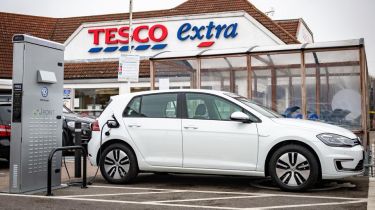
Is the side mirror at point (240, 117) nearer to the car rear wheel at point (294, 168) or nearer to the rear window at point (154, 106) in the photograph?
the car rear wheel at point (294, 168)

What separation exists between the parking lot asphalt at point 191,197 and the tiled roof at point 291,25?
16460mm

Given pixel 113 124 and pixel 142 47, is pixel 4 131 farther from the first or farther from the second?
pixel 142 47

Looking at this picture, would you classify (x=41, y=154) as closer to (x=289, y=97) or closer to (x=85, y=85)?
(x=289, y=97)

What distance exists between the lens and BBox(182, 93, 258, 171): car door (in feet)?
26.7

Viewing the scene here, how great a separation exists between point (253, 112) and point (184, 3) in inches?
845

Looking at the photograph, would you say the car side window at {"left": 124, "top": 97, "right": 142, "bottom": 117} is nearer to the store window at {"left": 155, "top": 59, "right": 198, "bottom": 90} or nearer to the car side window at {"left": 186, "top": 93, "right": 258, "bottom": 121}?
the car side window at {"left": 186, "top": 93, "right": 258, "bottom": 121}

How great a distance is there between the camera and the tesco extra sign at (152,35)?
74.9ft

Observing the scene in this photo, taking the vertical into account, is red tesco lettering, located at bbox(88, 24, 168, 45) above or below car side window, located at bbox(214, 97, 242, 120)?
above

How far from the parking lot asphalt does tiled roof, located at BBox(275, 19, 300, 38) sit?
16.5m

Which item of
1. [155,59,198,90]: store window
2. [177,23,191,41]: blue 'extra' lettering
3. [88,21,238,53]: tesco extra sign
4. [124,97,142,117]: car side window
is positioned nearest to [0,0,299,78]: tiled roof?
[88,21,238,53]: tesco extra sign

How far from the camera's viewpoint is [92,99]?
24719 millimetres

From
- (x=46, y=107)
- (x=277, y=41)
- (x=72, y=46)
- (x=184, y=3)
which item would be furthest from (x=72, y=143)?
(x=184, y=3)

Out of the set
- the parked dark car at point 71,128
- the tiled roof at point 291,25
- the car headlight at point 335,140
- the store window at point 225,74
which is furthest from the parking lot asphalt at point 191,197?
the tiled roof at point 291,25

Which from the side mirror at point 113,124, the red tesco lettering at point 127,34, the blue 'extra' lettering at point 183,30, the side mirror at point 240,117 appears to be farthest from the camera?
the red tesco lettering at point 127,34
